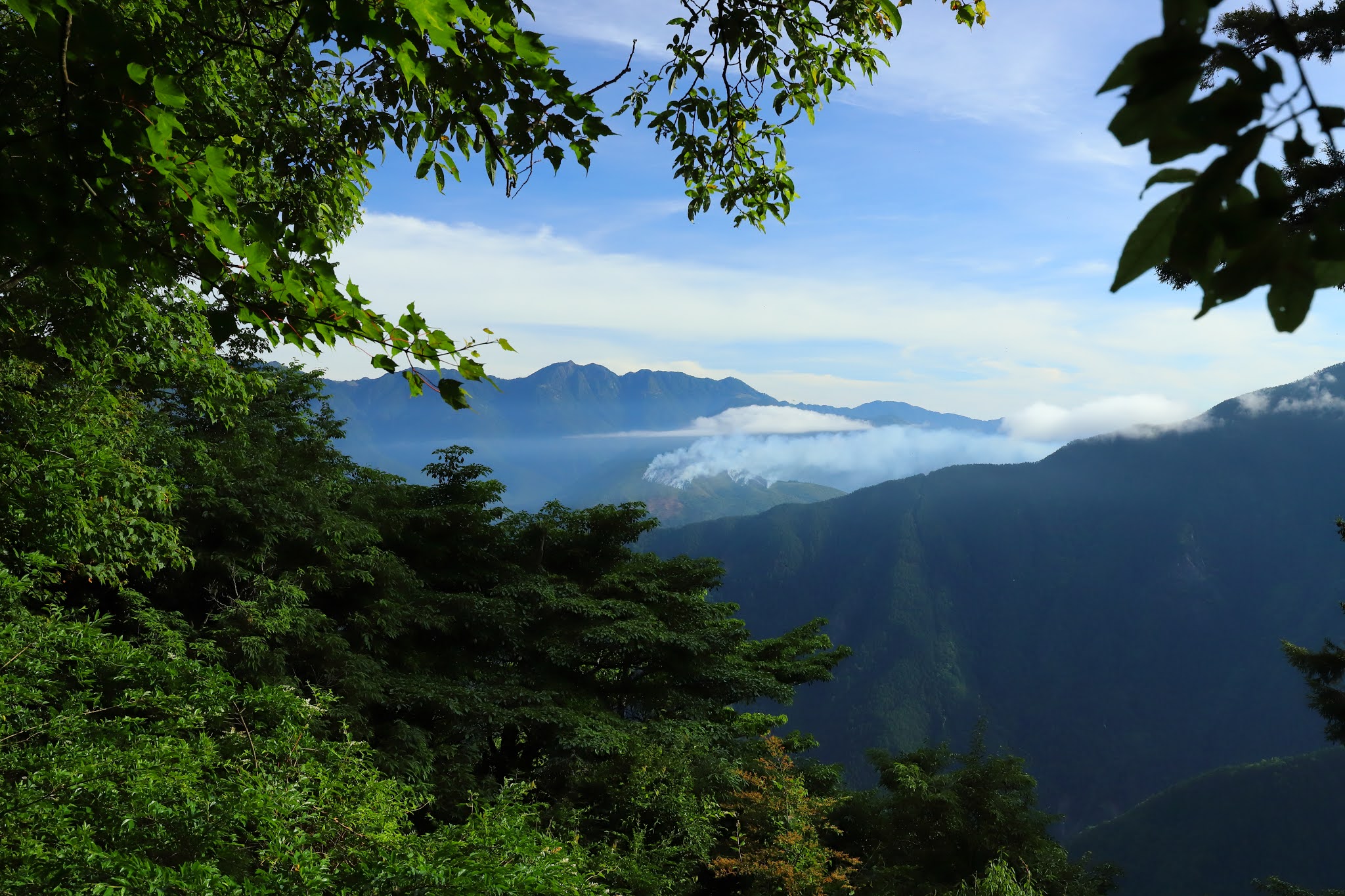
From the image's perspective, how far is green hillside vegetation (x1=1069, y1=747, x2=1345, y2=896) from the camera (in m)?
73.6

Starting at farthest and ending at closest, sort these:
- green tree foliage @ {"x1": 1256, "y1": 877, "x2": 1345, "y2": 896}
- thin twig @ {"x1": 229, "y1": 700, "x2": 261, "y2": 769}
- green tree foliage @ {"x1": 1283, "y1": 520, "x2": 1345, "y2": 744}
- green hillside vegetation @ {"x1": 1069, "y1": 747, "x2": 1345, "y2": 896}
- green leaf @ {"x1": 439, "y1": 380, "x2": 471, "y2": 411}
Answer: green hillside vegetation @ {"x1": 1069, "y1": 747, "x2": 1345, "y2": 896} → green tree foliage @ {"x1": 1256, "y1": 877, "x2": 1345, "y2": 896} → green tree foliage @ {"x1": 1283, "y1": 520, "x2": 1345, "y2": 744} → thin twig @ {"x1": 229, "y1": 700, "x2": 261, "y2": 769} → green leaf @ {"x1": 439, "y1": 380, "x2": 471, "y2": 411}

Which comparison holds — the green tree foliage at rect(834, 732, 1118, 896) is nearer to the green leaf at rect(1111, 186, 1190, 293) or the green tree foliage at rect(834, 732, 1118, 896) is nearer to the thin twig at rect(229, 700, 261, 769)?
the thin twig at rect(229, 700, 261, 769)

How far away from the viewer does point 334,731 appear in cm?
1055

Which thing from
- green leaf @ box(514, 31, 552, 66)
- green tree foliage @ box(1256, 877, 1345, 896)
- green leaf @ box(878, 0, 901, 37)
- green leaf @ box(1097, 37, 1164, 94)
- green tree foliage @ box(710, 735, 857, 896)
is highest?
green leaf @ box(878, 0, 901, 37)

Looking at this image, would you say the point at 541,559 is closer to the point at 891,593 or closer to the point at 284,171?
the point at 284,171

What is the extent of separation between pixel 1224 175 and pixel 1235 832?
105757mm

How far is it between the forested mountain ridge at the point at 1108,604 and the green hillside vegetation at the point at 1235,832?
1519 inches

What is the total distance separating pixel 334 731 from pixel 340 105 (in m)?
9.27

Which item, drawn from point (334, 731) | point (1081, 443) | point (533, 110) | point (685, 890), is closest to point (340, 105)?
point (533, 110)

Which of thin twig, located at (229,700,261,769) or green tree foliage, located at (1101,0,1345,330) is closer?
green tree foliage, located at (1101,0,1345,330)

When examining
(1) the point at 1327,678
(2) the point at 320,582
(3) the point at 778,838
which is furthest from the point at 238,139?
(1) the point at 1327,678

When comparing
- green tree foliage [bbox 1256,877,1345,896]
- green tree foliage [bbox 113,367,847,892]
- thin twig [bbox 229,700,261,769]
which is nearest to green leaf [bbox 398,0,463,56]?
thin twig [bbox 229,700,261,769]

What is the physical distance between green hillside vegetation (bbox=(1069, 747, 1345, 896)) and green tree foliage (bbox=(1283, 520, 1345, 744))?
75.0 m

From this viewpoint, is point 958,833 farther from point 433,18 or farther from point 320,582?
point 433,18
